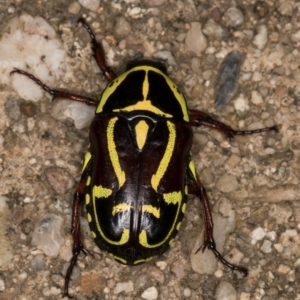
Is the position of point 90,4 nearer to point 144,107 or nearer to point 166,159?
point 144,107

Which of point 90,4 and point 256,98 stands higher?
point 90,4

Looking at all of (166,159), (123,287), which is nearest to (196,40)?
(166,159)

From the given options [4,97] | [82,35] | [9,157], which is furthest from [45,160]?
[82,35]

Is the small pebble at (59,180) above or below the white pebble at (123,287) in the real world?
above

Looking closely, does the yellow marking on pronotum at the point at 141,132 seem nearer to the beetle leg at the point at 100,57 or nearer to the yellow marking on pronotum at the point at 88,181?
the yellow marking on pronotum at the point at 88,181

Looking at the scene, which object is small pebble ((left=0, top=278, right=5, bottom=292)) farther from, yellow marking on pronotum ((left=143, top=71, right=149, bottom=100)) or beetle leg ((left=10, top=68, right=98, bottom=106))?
yellow marking on pronotum ((left=143, top=71, right=149, bottom=100))

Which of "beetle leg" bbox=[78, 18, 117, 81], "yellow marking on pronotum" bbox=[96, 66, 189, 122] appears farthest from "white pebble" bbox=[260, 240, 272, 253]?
"beetle leg" bbox=[78, 18, 117, 81]

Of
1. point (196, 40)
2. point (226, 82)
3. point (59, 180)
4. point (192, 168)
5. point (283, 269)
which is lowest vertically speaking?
point (283, 269)

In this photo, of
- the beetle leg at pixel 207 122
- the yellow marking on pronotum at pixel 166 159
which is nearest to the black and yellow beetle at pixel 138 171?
the yellow marking on pronotum at pixel 166 159
